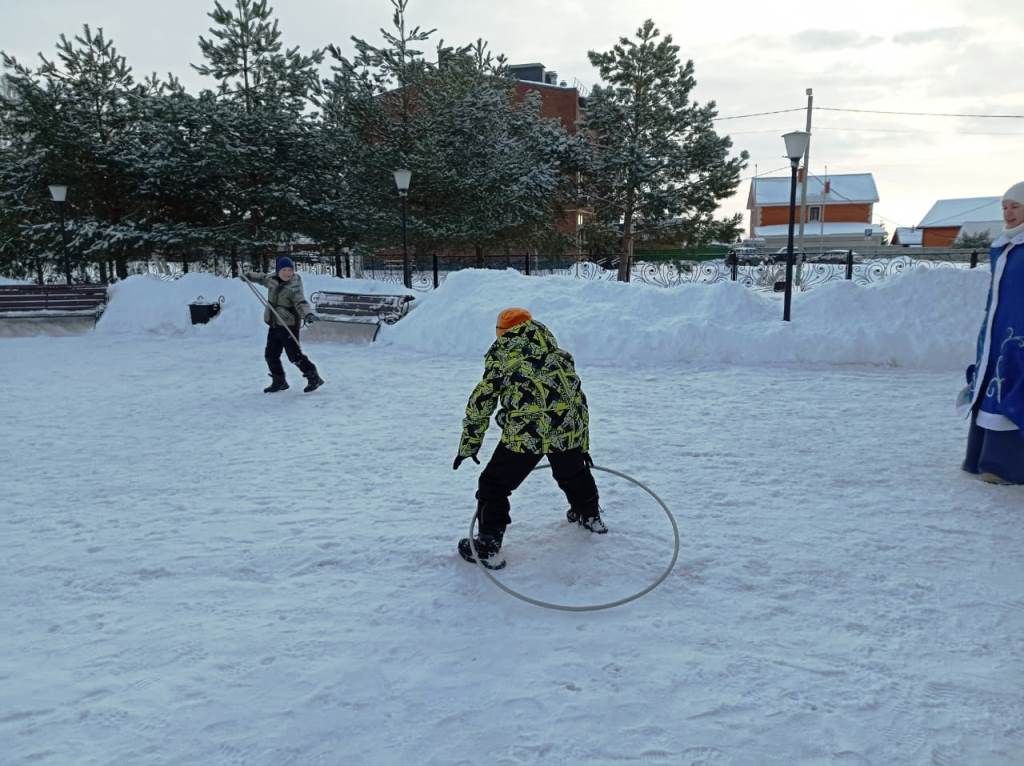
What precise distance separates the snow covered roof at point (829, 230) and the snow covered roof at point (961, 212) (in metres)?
13.4

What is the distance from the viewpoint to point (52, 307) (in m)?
16.8

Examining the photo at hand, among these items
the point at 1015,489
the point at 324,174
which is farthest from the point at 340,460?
the point at 324,174

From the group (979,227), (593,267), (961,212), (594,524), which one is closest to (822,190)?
(979,227)

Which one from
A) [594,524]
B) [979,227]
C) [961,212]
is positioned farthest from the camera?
[961,212]

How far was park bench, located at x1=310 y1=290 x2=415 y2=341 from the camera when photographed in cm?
1427

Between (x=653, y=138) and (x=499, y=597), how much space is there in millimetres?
23946

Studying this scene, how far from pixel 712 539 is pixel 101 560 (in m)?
3.54

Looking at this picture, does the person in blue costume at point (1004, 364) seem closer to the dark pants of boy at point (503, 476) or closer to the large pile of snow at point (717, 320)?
the dark pants of boy at point (503, 476)

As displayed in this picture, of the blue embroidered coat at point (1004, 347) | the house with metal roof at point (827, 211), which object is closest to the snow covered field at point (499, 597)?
the blue embroidered coat at point (1004, 347)

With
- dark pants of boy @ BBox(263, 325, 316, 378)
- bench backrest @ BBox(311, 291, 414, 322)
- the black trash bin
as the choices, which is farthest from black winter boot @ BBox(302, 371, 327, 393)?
the black trash bin

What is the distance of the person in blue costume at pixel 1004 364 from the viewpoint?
483 cm

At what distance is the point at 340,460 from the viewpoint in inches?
231

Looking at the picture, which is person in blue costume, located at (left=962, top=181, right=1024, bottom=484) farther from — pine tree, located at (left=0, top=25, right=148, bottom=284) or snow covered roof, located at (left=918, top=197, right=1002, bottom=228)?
snow covered roof, located at (left=918, top=197, right=1002, bottom=228)

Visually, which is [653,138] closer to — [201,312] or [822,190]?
[201,312]
